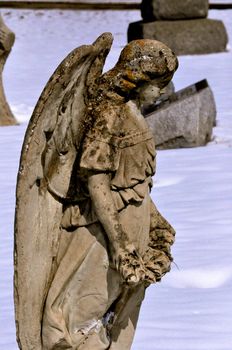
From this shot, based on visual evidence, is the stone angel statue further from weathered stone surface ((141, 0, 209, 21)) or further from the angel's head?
weathered stone surface ((141, 0, 209, 21))

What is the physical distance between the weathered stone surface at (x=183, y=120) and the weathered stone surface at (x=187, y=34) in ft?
17.2

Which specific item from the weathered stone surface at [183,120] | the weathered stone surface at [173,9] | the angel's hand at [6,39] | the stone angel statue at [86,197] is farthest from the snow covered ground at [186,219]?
the stone angel statue at [86,197]

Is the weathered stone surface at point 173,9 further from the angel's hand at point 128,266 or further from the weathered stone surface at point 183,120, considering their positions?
the angel's hand at point 128,266

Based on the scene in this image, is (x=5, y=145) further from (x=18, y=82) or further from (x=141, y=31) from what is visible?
(x=141, y=31)

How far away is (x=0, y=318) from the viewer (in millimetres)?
7309

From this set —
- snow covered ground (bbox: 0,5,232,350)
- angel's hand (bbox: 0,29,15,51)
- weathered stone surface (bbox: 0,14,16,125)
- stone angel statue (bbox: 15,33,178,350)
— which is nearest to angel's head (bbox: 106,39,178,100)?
stone angel statue (bbox: 15,33,178,350)

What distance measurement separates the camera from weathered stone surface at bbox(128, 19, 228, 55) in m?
17.4

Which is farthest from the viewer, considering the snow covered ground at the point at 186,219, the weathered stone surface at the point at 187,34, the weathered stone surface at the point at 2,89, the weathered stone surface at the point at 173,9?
the weathered stone surface at the point at 173,9

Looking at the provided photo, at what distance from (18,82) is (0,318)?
8.80m

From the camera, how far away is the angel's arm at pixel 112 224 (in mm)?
4691

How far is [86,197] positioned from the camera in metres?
4.82

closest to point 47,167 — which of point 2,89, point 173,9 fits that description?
point 2,89

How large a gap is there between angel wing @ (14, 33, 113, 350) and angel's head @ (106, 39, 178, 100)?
9 cm

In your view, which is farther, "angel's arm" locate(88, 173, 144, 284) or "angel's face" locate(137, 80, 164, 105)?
"angel's face" locate(137, 80, 164, 105)
